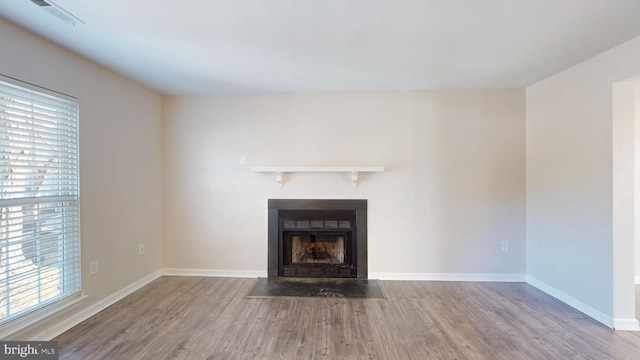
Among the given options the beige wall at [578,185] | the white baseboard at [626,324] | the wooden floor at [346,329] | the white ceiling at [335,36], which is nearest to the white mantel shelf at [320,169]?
the white ceiling at [335,36]

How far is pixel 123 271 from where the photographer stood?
9.11 ft

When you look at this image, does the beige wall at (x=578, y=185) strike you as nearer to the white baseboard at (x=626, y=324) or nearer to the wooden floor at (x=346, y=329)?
the white baseboard at (x=626, y=324)

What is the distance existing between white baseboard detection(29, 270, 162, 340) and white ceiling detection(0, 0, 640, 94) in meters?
2.26

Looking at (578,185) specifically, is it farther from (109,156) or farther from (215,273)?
(109,156)

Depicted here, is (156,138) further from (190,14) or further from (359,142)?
(359,142)

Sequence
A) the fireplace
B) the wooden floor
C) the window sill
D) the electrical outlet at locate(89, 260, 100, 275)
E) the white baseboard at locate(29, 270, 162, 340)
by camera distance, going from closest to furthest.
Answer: the window sill < the wooden floor < the white baseboard at locate(29, 270, 162, 340) < the electrical outlet at locate(89, 260, 100, 275) < the fireplace

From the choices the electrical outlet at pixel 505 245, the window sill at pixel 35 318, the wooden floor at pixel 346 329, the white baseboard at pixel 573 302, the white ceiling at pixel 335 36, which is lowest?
the wooden floor at pixel 346 329

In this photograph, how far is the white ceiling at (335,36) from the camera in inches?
64.5

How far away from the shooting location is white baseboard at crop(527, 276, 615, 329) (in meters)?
2.26

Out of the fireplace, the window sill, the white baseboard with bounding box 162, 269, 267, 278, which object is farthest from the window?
the fireplace

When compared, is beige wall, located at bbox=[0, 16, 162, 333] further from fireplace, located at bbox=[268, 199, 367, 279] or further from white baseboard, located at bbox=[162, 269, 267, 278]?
fireplace, located at bbox=[268, 199, 367, 279]

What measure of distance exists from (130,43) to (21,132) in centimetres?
100

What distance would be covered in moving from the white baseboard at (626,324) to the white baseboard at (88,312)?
4578 millimetres

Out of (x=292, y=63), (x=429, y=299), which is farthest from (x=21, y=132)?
(x=429, y=299)
